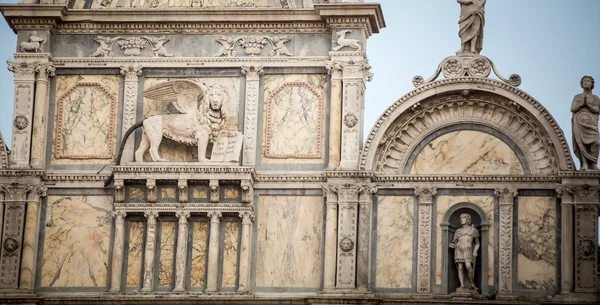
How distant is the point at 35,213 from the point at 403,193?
600 centimetres

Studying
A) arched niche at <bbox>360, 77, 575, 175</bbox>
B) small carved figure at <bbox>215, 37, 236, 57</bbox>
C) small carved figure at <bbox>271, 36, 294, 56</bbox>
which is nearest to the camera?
arched niche at <bbox>360, 77, 575, 175</bbox>

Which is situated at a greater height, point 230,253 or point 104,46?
point 104,46

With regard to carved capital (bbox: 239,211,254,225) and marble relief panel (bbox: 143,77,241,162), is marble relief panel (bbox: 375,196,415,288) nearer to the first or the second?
carved capital (bbox: 239,211,254,225)

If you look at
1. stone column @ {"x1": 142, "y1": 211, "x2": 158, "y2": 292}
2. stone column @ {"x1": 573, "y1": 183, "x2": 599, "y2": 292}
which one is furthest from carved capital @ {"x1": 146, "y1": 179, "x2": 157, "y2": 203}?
stone column @ {"x1": 573, "y1": 183, "x2": 599, "y2": 292}

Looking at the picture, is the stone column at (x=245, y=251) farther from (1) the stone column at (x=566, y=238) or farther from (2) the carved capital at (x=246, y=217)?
(1) the stone column at (x=566, y=238)

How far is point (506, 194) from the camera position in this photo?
28688mm

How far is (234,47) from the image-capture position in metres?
29.9

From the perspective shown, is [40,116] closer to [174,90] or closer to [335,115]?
[174,90]

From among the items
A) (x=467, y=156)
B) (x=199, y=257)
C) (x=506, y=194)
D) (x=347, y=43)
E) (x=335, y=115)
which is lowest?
(x=199, y=257)

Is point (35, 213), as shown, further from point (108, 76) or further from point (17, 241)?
point (108, 76)

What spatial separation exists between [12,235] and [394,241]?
621 centimetres

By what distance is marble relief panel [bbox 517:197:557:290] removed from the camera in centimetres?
2831

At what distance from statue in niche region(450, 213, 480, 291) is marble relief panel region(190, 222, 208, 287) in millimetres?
3978

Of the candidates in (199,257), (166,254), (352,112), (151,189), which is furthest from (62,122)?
(352,112)
